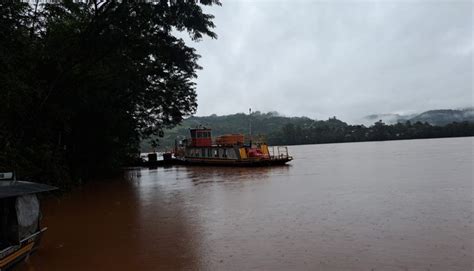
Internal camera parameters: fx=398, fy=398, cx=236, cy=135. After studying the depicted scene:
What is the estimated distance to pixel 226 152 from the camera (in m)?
43.2

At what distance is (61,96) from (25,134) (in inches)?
78.4

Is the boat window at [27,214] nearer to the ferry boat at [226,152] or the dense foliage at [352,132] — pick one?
the ferry boat at [226,152]

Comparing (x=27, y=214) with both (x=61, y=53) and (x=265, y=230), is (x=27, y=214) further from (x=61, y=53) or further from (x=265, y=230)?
(x=61, y=53)

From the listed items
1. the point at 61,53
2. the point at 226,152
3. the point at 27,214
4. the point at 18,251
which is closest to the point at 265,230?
the point at 27,214

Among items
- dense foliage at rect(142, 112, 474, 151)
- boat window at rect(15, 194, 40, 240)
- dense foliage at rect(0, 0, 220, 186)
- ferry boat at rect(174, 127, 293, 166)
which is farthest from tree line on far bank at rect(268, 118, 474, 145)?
boat window at rect(15, 194, 40, 240)

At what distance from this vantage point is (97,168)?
27.8 meters

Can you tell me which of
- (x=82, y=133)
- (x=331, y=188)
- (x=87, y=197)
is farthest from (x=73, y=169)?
(x=331, y=188)

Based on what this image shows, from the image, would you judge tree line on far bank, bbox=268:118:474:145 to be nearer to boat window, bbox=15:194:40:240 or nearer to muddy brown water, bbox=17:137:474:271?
muddy brown water, bbox=17:137:474:271

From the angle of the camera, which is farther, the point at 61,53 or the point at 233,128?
the point at 233,128

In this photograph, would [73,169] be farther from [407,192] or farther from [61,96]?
[407,192]

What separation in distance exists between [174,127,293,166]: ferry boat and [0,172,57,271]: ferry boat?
103 feet

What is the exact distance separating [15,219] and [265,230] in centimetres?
669

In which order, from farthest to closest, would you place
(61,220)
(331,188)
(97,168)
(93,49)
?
(97,168) → (331,188) → (61,220) → (93,49)

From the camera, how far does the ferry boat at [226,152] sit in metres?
39.9
